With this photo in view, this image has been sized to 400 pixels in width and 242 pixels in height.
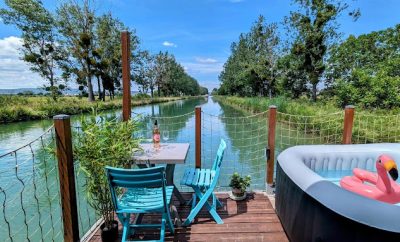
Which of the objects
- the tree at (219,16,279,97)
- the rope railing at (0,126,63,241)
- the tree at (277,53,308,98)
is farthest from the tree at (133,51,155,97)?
the rope railing at (0,126,63,241)

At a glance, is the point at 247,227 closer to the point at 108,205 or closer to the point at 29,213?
the point at 108,205

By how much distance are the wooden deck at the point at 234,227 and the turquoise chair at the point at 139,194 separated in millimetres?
157

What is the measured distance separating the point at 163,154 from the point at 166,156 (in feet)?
0.27

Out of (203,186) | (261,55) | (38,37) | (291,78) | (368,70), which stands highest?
(38,37)

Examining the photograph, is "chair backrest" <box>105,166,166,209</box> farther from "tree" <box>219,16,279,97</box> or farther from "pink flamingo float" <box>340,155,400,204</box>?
"tree" <box>219,16,279,97</box>

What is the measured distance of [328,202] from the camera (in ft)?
4.48

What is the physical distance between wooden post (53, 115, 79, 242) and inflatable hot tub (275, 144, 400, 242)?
1.62 metres

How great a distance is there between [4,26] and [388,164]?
18987 millimetres

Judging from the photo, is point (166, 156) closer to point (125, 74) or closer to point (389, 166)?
point (125, 74)

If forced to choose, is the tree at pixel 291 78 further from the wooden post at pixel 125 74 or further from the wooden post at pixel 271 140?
the wooden post at pixel 125 74

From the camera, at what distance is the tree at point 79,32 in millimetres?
16172

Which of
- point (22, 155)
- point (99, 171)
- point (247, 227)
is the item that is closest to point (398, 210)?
point (247, 227)

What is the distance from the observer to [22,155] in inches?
221

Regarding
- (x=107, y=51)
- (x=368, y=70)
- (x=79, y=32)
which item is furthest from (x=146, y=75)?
(x=368, y=70)
